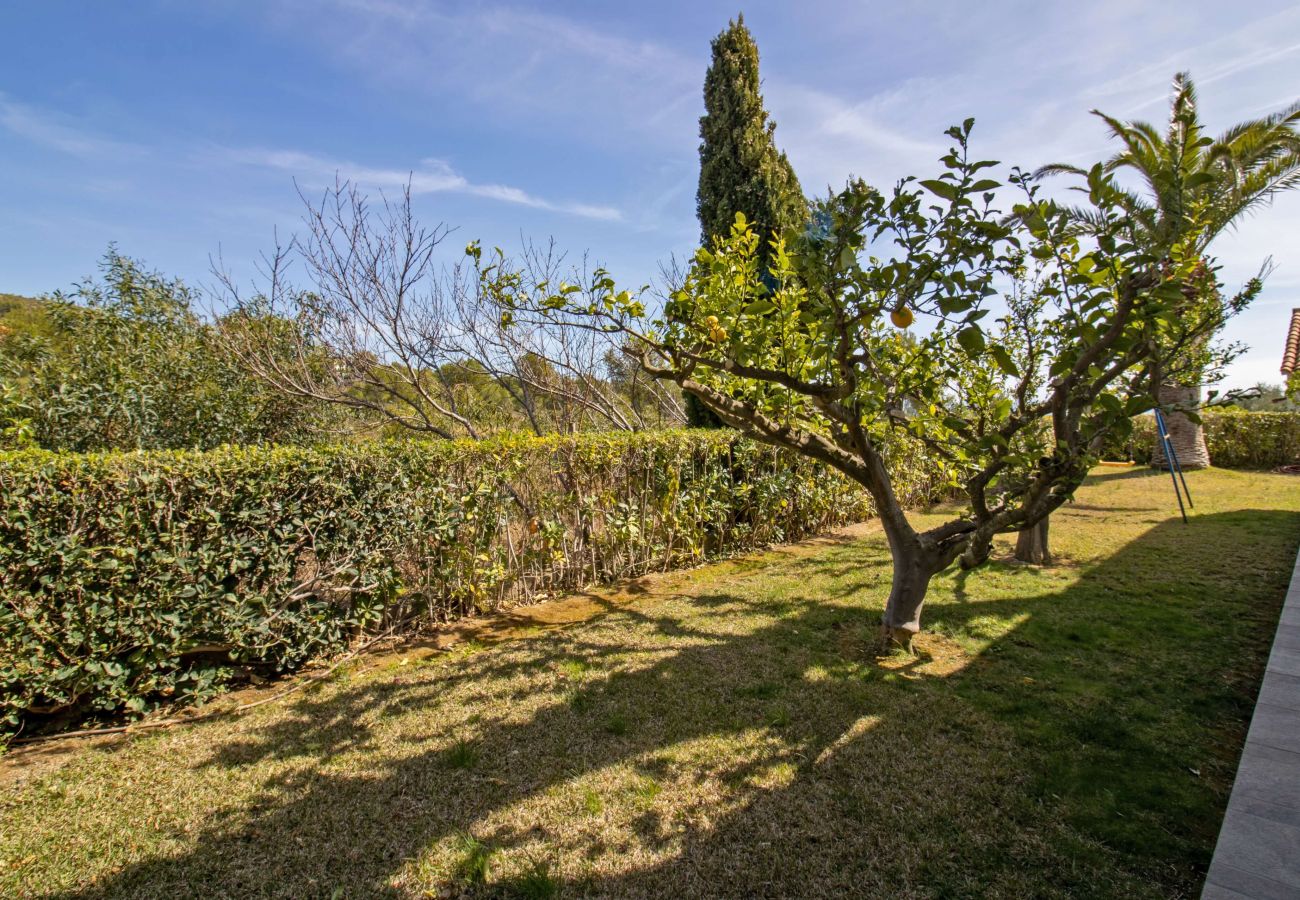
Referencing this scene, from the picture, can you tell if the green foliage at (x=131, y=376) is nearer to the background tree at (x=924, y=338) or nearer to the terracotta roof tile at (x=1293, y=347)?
the background tree at (x=924, y=338)

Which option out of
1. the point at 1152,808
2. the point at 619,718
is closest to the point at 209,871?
the point at 619,718

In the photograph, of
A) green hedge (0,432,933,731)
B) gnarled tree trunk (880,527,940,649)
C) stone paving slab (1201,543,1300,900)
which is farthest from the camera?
gnarled tree trunk (880,527,940,649)

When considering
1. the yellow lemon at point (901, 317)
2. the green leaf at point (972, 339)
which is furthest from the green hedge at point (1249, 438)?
the green leaf at point (972, 339)

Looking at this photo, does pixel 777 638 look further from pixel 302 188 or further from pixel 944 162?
pixel 302 188

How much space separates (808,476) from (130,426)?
8.13 metres

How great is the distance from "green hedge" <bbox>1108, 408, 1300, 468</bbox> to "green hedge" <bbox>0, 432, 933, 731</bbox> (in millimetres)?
16248

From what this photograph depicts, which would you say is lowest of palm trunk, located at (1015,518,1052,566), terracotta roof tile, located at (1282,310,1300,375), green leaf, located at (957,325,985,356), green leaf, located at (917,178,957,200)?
palm trunk, located at (1015,518,1052,566)

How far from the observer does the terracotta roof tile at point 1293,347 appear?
1161 centimetres

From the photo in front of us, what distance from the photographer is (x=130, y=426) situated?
18.6 ft

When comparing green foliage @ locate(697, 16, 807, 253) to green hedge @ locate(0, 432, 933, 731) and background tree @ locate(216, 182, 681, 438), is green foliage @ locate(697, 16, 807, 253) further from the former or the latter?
green hedge @ locate(0, 432, 933, 731)

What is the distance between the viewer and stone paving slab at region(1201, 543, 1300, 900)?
184 centimetres

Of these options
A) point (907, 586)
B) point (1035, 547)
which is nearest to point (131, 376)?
point (907, 586)

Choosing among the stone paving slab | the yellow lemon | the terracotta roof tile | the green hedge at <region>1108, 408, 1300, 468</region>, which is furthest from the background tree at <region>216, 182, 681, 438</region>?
the green hedge at <region>1108, 408, 1300, 468</region>

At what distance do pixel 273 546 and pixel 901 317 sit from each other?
4219 millimetres
